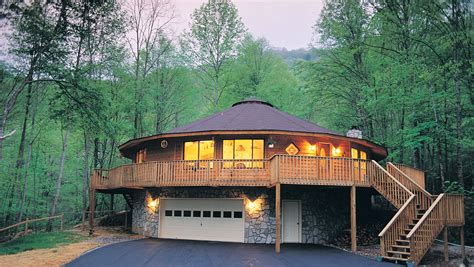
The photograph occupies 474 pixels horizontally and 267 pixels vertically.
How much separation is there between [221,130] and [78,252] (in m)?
7.26

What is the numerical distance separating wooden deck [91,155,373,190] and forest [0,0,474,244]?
294 cm

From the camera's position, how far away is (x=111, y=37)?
25484 mm

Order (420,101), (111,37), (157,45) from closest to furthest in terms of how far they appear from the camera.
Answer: (420,101) < (111,37) < (157,45)

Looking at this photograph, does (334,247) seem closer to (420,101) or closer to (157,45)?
(420,101)

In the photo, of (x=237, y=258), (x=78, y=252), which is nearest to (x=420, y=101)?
(x=237, y=258)

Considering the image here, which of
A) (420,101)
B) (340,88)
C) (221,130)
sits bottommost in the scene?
(221,130)

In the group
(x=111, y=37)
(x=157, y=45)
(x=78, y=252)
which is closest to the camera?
(x=78, y=252)

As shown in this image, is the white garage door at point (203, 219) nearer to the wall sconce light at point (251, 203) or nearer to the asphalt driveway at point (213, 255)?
the wall sconce light at point (251, 203)

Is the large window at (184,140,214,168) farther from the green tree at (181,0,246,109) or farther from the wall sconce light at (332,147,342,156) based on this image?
the green tree at (181,0,246,109)

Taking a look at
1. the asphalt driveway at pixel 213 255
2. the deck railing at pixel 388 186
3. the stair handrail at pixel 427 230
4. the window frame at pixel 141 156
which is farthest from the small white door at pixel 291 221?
the window frame at pixel 141 156

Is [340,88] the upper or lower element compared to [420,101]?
upper

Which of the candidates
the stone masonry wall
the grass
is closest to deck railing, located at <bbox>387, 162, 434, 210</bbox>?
the stone masonry wall

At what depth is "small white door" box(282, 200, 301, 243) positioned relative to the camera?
653 inches

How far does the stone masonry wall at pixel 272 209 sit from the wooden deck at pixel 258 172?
1.41 metres
